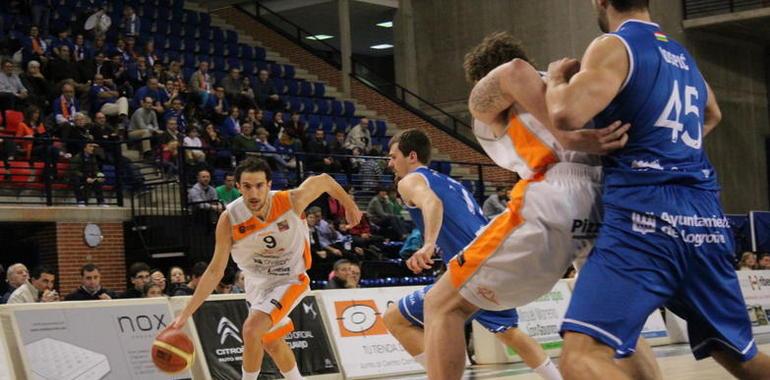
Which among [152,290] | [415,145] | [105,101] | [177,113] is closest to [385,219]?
[177,113]

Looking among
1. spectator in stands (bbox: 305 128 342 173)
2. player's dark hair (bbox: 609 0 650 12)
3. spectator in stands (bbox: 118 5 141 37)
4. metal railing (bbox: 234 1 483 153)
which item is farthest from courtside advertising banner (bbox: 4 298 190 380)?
metal railing (bbox: 234 1 483 153)

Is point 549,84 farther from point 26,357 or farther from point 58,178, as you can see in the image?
point 58,178

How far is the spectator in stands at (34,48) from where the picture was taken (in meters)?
18.5

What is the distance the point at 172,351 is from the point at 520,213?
3.81 metres

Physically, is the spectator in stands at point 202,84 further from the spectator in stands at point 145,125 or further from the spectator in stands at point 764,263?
the spectator in stands at point 764,263

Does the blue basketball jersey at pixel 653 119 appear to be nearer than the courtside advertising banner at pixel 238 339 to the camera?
Yes

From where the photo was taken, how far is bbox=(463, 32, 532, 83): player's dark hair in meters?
5.15

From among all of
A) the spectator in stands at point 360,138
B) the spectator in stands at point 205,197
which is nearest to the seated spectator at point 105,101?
the spectator in stands at point 205,197

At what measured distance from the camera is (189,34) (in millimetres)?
24250

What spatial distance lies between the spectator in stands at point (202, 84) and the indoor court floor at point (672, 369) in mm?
8738

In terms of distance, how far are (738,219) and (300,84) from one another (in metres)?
9.81

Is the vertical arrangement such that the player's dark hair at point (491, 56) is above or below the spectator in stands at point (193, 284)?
above

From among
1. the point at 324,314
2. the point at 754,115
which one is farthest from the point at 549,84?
the point at 754,115

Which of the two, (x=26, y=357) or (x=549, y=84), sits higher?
(x=549, y=84)
